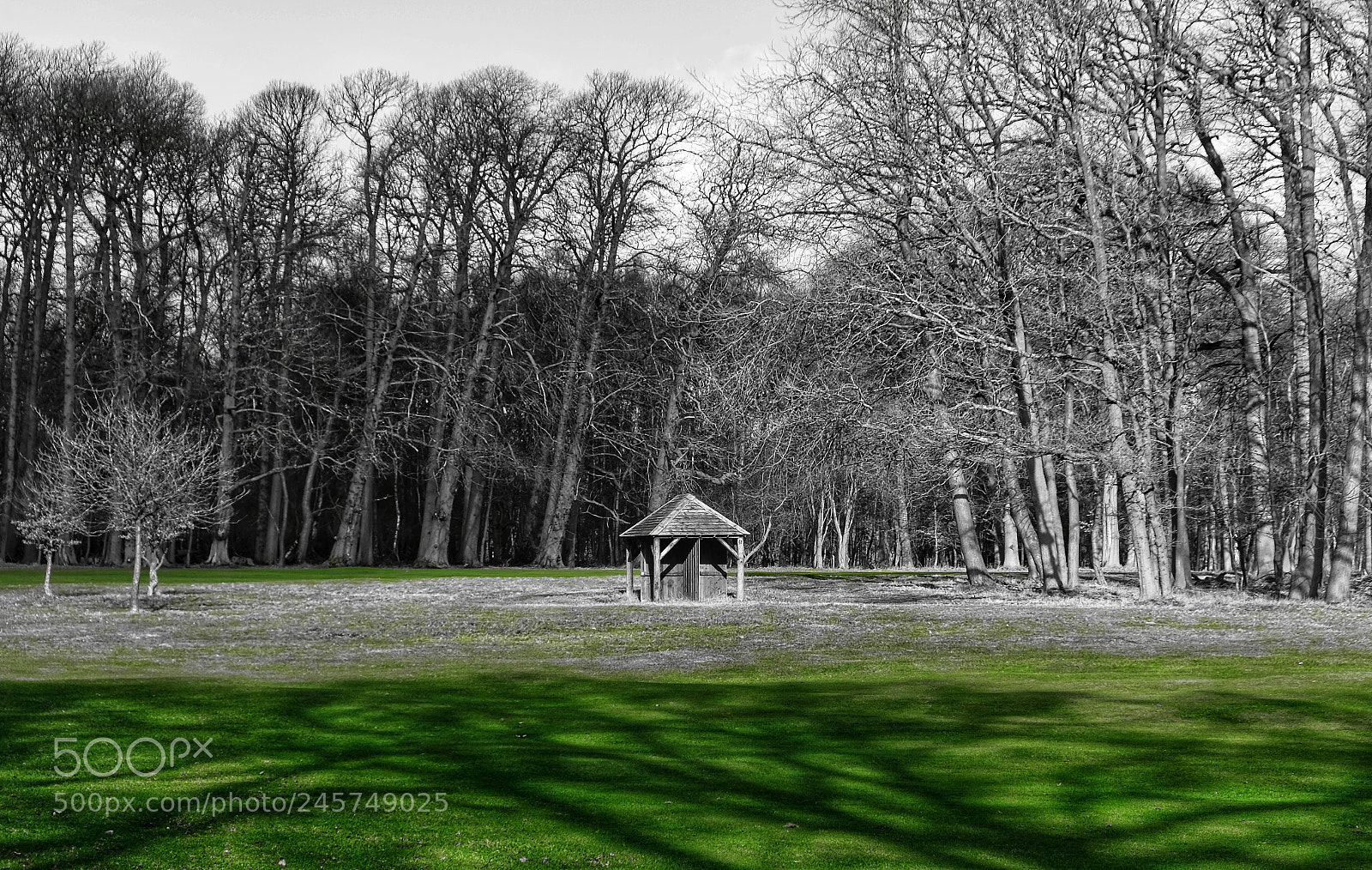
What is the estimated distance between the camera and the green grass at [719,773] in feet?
23.3

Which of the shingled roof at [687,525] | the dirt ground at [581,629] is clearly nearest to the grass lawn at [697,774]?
the dirt ground at [581,629]

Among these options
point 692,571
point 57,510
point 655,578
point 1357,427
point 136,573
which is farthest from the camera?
point 57,510

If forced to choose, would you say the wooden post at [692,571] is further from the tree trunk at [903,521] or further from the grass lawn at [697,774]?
the grass lawn at [697,774]

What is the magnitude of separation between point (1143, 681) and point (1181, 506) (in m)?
15.1

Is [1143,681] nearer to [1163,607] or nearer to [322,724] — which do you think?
[322,724]

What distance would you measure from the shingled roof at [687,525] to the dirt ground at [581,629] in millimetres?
1871

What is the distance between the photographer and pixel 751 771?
31.1 feet

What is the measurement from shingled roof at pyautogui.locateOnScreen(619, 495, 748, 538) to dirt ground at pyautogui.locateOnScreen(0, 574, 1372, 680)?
1871 mm

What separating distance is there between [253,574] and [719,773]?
1467 inches

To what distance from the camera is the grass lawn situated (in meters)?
7.10

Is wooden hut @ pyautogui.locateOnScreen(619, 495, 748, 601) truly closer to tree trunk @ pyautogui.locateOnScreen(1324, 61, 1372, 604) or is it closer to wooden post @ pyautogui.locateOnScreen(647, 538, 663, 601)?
wooden post @ pyautogui.locateOnScreen(647, 538, 663, 601)

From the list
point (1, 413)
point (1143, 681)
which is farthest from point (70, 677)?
point (1, 413)

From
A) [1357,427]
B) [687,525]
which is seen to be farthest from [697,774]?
[687,525]

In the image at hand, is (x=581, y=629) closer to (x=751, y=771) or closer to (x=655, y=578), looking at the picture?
(x=655, y=578)
